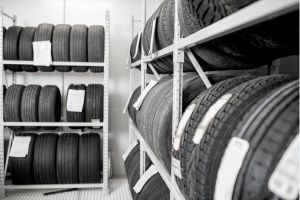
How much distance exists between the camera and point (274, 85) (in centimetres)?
90

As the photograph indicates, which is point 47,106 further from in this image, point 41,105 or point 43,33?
point 43,33

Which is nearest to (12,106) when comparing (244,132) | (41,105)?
(41,105)

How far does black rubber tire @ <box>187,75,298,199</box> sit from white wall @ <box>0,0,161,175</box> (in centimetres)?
368

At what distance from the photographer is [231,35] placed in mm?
1209

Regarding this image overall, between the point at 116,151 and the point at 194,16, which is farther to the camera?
the point at 116,151

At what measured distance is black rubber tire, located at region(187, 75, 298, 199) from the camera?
0.90m

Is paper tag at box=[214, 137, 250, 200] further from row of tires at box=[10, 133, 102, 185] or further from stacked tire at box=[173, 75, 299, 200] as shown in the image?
row of tires at box=[10, 133, 102, 185]

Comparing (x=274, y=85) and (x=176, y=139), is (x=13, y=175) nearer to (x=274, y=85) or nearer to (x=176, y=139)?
(x=176, y=139)

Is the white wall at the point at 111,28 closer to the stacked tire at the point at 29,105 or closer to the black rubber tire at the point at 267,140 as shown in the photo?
the stacked tire at the point at 29,105

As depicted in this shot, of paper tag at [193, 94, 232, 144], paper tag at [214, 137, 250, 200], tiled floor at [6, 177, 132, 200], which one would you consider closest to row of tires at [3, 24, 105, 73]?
tiled floor at [6, 177, 132, 200]

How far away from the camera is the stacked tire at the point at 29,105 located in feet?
12.1

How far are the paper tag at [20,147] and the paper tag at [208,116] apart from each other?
10.7 ft

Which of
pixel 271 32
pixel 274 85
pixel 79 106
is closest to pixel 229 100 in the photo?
pixel 274 85

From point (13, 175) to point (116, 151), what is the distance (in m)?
1.58
